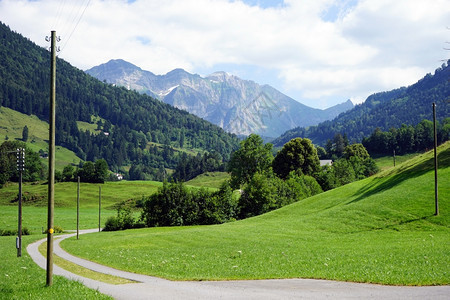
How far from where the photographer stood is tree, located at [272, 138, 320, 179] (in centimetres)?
11594

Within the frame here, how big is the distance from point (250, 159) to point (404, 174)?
4858 cm

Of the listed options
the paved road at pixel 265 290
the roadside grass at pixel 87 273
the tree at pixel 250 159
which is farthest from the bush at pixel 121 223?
the paved road at pixel 265 290

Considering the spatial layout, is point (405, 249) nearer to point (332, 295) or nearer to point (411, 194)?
point (332, 295)

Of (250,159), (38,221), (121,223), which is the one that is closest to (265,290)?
(121,223)

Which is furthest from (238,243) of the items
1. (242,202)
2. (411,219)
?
(242,202)

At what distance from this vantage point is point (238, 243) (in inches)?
1784

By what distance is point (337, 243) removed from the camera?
137ft

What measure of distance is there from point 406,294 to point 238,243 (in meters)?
28.0

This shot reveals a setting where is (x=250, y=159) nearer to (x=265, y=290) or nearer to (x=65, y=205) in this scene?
(x=265, y=290)

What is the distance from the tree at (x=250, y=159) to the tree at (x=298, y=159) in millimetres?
10174

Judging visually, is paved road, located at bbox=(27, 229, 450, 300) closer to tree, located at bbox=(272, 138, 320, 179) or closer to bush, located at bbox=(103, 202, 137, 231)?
bush, located at bbox=(103, 202, 137, 231)

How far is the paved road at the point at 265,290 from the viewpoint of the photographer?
1873cm

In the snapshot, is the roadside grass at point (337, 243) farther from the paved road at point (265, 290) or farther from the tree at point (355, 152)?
the tree at point (355, 152)

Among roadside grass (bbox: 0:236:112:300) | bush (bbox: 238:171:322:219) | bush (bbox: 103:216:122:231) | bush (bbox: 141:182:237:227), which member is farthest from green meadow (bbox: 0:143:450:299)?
bush (bbox: 103:216:122:231)
